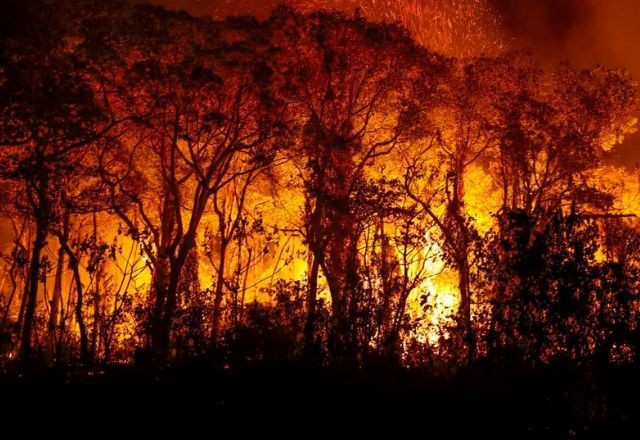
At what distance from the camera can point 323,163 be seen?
59.8 ft

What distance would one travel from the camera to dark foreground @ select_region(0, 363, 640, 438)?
8.41m

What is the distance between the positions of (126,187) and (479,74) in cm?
1045

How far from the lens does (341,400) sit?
912 centimetres

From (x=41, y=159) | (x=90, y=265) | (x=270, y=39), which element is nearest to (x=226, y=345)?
(x=90, y=265)

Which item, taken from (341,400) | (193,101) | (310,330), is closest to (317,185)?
(193,101)

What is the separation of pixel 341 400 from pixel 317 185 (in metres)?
9.26

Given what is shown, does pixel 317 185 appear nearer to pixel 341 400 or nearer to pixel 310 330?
pixel 310 330

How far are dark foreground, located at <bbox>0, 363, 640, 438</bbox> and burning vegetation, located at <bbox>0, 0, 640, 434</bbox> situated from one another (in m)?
0.78

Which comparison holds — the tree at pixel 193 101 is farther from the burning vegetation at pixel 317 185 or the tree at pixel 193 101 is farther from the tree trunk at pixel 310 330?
Answer: the tree trunk at pixel 310 330

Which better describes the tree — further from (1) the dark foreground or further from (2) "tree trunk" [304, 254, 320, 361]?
(1) the dark foreground

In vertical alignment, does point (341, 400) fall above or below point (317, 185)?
below

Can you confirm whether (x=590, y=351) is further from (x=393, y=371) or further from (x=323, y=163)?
(x=323, y=163)

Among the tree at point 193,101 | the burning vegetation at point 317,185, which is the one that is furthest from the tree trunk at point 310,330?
the tree at point 193,101

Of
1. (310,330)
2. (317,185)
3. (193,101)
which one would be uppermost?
(193,101)
